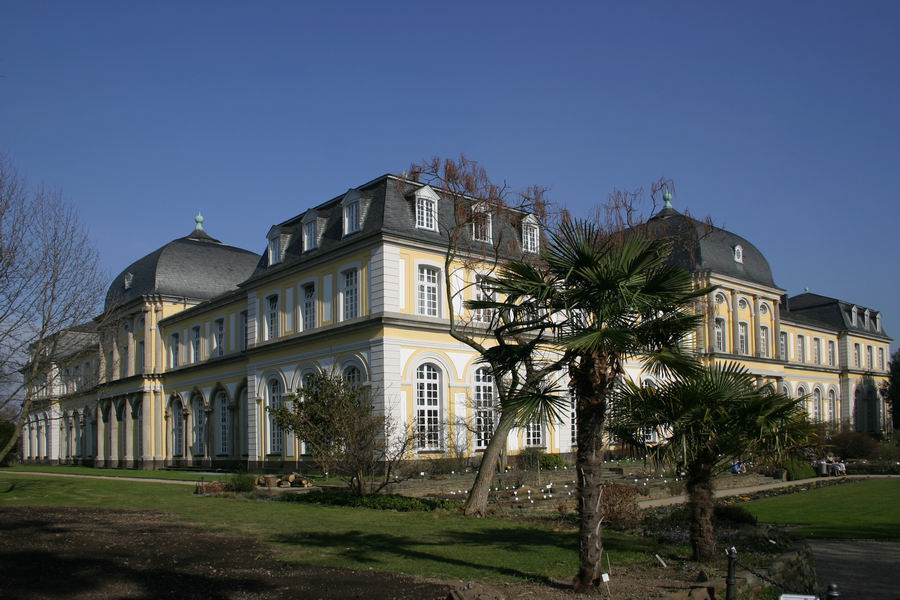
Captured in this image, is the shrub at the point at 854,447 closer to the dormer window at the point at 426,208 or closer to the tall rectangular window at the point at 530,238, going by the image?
the tall rectangular window at the point at 530,238

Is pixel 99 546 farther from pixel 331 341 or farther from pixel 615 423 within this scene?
pixel 331 341

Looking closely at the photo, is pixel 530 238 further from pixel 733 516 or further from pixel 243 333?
pixel 733 516

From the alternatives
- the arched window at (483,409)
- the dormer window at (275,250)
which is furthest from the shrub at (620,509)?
the dormer window at (275,250)

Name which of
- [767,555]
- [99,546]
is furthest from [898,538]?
Result: [99,546]

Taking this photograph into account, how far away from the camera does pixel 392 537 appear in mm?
14516

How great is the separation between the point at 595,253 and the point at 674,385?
2.51m

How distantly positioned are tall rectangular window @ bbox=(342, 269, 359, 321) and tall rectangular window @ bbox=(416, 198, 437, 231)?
340 cm

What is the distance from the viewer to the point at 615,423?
11922 mm

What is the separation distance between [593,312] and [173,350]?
45293mm

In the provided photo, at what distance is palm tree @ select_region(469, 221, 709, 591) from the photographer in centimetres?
970

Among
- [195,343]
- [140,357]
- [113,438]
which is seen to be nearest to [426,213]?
[195,343]

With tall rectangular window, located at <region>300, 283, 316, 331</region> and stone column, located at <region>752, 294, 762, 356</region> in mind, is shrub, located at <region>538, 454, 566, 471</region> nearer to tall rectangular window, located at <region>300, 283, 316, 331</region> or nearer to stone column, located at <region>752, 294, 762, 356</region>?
tall rectangular window, located at <region>300, 283, 316, 331</region>

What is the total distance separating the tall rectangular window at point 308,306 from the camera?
35.6 meters

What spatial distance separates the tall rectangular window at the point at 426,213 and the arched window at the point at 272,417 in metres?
10.5
